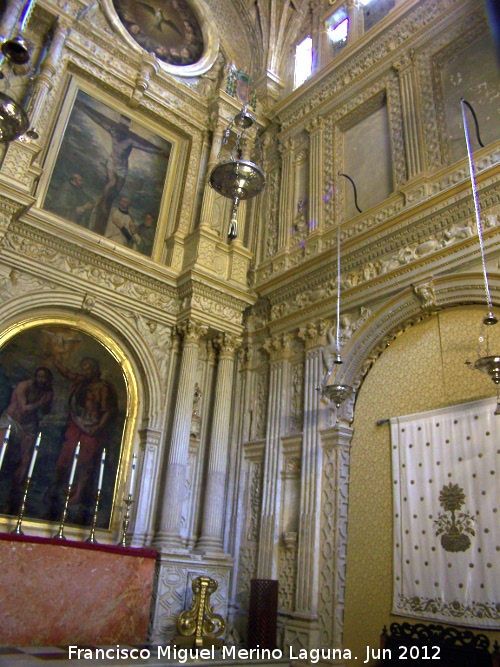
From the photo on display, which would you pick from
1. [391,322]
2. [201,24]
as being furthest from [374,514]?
[201,24]

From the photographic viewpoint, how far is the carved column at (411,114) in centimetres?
770

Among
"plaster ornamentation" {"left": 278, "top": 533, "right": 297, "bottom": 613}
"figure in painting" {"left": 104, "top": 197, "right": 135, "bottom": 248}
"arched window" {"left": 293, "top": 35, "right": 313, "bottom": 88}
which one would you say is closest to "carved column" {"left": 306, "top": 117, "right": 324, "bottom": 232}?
"arched window" {"left": 293, "top": 35, "right": 313, "bottom": 88}

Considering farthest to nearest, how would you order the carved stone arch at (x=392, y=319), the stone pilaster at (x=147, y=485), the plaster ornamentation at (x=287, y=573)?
the stone pilaster at (x=147, y=485) < the plaster ornamentation at (x=287, y=573) < the carved stone arch at (x=392, y=319)

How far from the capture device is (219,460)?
860 cm

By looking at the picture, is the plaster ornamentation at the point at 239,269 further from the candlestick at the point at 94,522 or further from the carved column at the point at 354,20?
the carved column at the point at 354,20

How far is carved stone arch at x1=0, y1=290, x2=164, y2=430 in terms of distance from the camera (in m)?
7.97

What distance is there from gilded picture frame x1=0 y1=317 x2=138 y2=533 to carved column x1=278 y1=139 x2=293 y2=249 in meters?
3.42

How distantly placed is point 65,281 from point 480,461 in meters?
6.00

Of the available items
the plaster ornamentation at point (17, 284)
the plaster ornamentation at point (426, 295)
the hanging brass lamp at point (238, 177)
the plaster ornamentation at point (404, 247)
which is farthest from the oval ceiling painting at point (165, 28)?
the plaster ornamentation at point (426, 295)

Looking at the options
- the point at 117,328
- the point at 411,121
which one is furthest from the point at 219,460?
the point at 411,121

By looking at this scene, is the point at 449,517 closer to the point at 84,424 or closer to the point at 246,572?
the point at 246,572

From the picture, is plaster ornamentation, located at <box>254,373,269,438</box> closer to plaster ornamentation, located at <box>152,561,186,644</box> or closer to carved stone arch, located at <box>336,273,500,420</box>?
carved stone arch, located at <box>336,273,500,420</box>

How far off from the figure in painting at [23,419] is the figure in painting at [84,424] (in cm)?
33

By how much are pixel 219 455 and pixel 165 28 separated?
834cm
